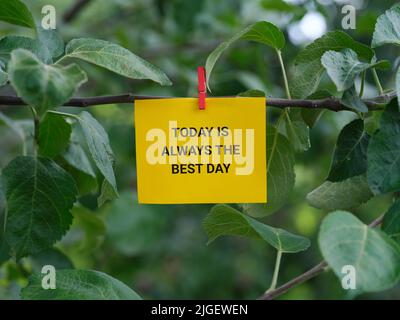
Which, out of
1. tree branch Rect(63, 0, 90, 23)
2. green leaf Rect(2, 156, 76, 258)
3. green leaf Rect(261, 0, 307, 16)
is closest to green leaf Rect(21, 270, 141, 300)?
green leaf Rect(2, 156, 76, 258)

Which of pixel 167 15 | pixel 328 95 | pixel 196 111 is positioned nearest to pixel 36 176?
pixel 196 111

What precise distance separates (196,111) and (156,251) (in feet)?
4.45

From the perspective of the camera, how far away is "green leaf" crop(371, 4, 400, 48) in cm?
51

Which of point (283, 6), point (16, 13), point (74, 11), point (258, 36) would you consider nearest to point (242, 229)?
point (258, 36)

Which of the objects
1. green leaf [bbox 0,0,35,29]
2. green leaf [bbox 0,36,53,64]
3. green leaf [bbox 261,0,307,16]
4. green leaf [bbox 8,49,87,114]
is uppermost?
green leaf [bbox 261,0,307,16]

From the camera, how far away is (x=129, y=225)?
→ 1.56 m

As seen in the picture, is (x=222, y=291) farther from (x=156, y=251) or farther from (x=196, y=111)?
(x=196, y=111)

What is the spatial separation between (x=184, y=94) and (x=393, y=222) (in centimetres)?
94

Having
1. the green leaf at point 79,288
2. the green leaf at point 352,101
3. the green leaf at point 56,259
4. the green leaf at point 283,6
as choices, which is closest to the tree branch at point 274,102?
the green leaf at point 352,101

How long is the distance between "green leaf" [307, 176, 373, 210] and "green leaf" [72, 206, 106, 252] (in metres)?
0.32

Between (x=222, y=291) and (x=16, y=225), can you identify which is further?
(x=222, y=291)

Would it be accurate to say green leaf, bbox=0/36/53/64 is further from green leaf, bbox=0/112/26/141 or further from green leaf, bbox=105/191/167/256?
green leaf, bbox=105/191/167/256

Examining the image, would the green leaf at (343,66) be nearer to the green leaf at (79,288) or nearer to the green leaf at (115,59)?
the green leaf at (115,59)
